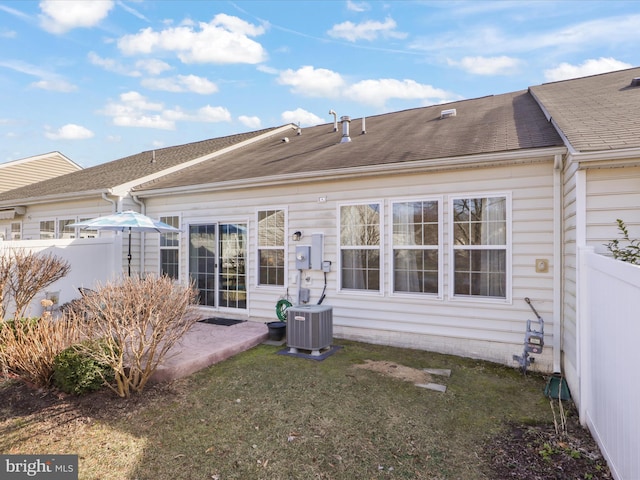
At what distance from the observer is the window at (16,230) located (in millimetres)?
11070

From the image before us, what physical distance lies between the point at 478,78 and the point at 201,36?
8.91m

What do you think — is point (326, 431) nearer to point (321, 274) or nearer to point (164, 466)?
point (164, 466)

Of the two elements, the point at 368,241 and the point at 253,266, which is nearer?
the point at 368,241

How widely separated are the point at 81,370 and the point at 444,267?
4.84m

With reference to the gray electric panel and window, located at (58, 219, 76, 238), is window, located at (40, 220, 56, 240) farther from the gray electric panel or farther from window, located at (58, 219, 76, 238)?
the gray electric panel

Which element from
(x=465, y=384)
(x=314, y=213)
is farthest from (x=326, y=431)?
(x=314, y=213)

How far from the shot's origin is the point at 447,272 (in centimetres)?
545

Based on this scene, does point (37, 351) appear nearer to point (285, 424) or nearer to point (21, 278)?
point (21, 278)

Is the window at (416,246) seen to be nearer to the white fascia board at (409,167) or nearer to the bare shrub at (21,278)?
the white fascia board at (409,167)

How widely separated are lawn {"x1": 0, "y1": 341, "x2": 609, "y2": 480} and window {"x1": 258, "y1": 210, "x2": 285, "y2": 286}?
2.48m

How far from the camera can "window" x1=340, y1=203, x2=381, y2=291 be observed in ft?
19.9

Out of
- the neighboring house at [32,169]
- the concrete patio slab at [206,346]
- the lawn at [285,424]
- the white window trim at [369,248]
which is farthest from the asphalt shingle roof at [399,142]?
the neighboring house at [32,169]

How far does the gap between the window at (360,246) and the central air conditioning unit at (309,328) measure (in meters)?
0.95

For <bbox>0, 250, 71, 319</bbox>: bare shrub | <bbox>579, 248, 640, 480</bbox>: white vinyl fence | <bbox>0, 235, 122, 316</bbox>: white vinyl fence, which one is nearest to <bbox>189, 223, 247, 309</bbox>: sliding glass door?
<bbox>0, 235, 122, 316</bbox>: white vinyl fence
